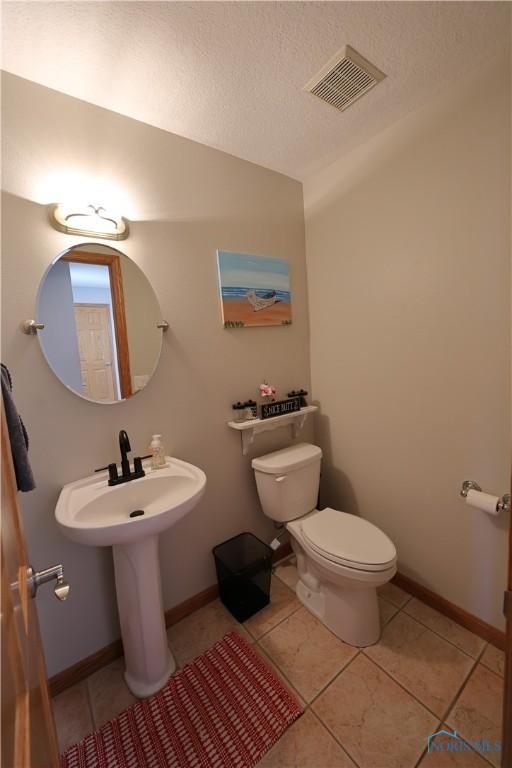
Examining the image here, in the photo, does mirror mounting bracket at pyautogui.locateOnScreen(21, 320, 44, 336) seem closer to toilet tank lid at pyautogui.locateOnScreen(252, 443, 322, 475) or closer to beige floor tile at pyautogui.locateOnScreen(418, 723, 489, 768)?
toilet tank lid at pyautogui.locateOnScreen(252, 443, 322, 475)

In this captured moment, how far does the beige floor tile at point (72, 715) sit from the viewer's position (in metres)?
1.09

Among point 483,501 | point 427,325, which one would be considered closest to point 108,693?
point 483,501

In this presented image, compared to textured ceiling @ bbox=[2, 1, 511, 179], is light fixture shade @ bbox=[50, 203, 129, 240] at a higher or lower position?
A: lower

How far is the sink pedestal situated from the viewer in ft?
3.83

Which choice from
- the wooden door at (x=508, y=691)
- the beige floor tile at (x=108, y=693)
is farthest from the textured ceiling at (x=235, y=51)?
the beige floor tile at (x=108, y=693)

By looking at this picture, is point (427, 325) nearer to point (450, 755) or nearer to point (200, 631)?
point (450, 755)

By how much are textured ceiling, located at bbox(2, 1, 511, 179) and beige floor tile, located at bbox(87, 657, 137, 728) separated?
237 cm

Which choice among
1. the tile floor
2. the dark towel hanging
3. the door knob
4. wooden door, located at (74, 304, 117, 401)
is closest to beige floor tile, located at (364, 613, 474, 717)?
the tile floor

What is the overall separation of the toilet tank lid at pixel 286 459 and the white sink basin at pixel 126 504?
0.46 m

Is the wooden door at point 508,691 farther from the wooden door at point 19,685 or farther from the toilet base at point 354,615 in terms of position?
the wooden door at point 19,685

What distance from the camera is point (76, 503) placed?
3.65 ft

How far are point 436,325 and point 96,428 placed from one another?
1570 mm

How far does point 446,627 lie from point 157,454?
5.18 ft

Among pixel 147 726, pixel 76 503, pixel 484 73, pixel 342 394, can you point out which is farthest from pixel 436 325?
pixel 147 726
